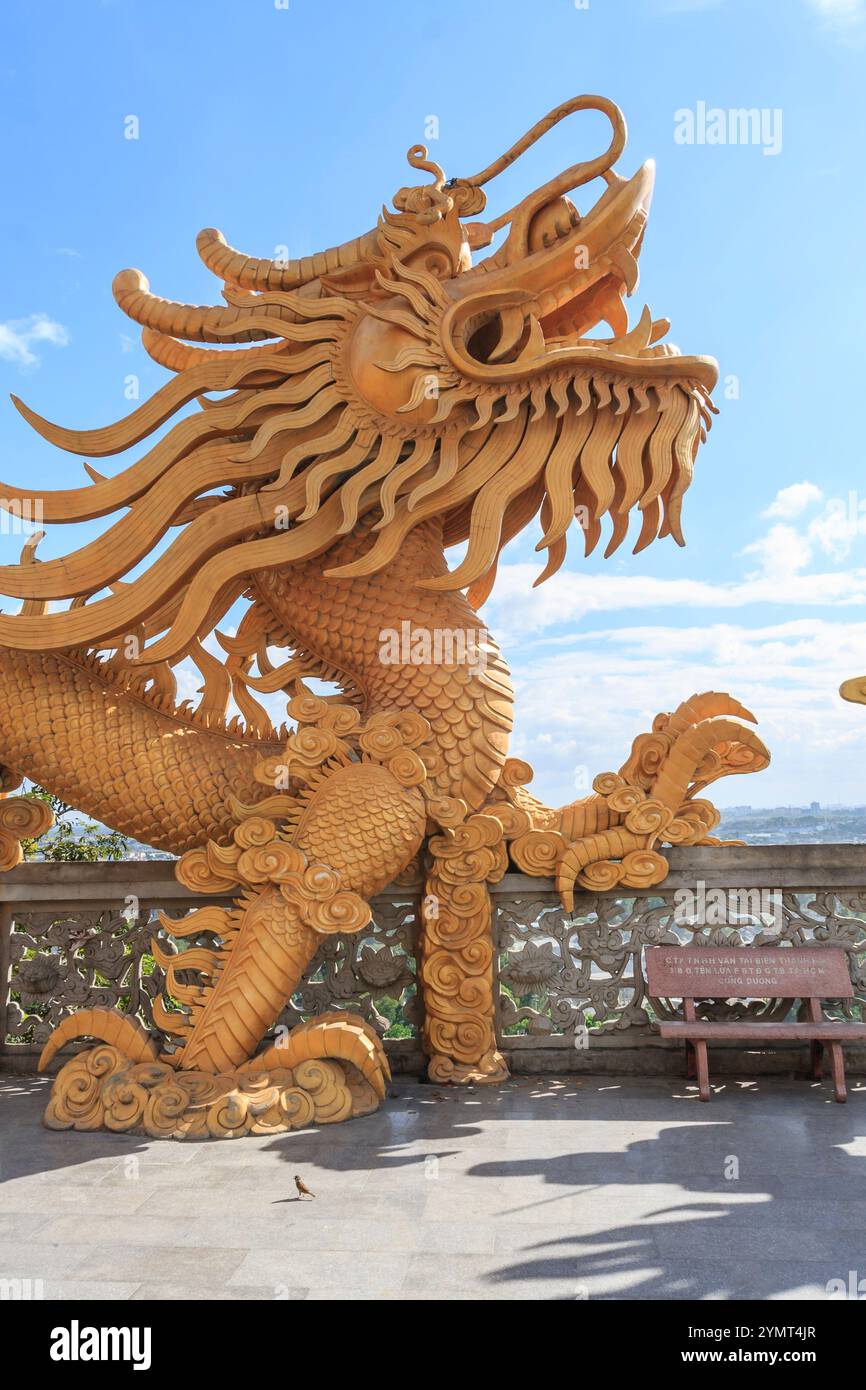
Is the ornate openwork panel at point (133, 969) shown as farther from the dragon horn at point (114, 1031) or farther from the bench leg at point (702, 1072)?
the bench leg at point (702, 1072)

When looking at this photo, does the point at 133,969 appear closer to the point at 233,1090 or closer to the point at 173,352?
the point at 233,1090

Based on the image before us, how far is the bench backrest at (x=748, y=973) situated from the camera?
4434 mm

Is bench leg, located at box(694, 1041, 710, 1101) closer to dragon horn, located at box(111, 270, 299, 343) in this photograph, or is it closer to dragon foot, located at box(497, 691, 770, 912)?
dragon foot, located at box(497, 691, 770, 912)

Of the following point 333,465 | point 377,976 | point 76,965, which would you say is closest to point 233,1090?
point 377,976

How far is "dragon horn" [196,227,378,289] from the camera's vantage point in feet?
16.1

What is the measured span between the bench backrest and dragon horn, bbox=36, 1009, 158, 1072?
206cm

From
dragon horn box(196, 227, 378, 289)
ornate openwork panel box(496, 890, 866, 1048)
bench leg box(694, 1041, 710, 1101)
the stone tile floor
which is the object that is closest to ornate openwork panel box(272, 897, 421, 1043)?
ornate openwork panel box(496, 890, 866, 1048)

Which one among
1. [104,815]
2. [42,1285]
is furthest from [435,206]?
[42,1285]

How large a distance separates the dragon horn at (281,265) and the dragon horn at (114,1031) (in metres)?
3.31

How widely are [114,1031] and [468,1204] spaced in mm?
1698

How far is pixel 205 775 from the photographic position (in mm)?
4633

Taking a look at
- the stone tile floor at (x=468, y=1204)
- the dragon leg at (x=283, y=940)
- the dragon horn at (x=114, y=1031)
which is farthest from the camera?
Answer: the dragon horn at (x=114, y=1031)

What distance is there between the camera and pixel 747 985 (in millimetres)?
4461

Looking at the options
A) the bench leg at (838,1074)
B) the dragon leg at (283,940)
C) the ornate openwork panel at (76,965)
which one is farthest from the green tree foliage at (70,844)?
the bench leg at (838,1074)
